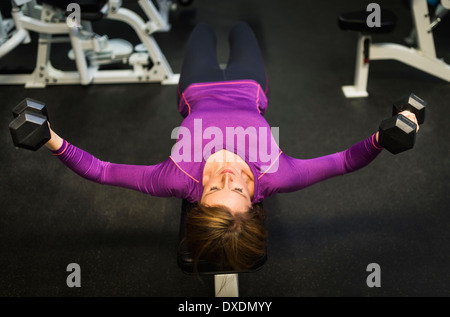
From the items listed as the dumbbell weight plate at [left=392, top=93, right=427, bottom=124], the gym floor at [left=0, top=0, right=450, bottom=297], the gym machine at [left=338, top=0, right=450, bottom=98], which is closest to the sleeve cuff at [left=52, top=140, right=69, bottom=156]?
the gym floor at [left=0, top=0, right=450, bottom=297]

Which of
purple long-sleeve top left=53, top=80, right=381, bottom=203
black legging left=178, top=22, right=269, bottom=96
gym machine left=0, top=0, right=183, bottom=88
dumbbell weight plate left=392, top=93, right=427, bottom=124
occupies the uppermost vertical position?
gym machine left=0, top=0, right=183, bottom=88

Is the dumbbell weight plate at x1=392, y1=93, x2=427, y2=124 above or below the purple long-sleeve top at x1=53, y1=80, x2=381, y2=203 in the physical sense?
above

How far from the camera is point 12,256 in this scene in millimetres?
1813

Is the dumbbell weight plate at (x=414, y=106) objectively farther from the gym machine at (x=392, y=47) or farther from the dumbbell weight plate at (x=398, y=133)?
the gym machine at (x=392, y=47)

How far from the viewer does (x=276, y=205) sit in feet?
6.55

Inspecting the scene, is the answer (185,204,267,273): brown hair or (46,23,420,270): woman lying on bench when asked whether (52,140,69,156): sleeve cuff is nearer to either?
(46,23,420,270): woman lying on bench

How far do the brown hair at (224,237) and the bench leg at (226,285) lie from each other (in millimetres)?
217

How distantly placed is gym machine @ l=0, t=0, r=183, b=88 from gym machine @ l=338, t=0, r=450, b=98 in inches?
45.9

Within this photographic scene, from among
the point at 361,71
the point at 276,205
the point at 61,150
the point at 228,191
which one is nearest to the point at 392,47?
the point at 361,71

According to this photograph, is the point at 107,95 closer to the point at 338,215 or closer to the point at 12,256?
the point at 12,256

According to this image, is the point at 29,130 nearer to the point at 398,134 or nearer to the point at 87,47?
the point at 398,134

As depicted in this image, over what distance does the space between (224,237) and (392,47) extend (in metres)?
1.88

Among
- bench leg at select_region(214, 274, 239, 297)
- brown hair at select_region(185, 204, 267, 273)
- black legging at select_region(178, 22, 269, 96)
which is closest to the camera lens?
brown hair at select_region(185, 204, 267, 273)

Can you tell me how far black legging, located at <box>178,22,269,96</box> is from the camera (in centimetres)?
193
